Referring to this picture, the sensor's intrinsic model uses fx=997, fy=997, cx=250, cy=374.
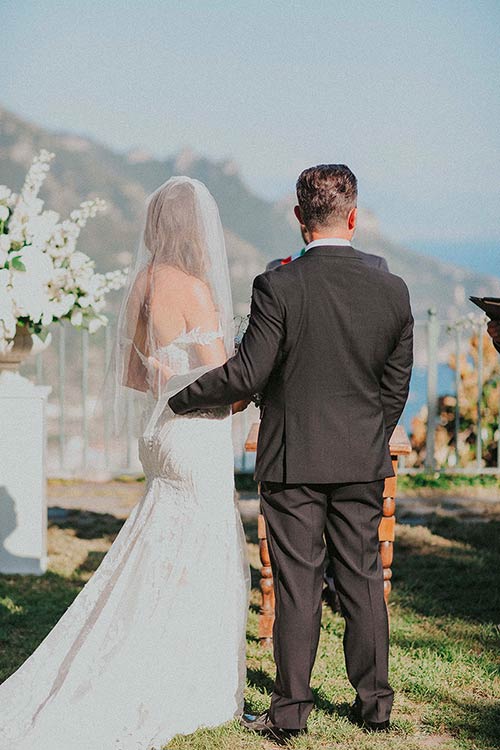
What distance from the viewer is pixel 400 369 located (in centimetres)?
324

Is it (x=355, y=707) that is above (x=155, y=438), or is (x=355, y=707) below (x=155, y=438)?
below

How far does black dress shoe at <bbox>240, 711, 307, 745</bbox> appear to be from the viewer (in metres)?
3.23

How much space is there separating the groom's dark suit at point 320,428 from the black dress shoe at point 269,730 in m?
0.04

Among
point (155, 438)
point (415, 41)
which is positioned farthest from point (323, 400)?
point (415, 41)

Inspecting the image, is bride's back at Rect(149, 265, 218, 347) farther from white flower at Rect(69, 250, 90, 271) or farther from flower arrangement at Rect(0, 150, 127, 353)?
white flower at Rect(69, 250, 90, 271)

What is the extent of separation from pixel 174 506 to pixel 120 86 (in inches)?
1503

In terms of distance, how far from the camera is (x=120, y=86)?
39.4 meters

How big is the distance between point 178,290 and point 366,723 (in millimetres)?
1579

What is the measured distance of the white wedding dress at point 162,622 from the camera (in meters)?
3.19

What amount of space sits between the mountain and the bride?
25743mm

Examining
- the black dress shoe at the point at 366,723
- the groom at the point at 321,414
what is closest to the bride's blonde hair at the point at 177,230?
the groom at the point at 321,414

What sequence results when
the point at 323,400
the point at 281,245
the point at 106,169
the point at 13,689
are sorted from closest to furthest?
the point at 323,400
the point at 13,689
the point at 281,245
the point at 106,169

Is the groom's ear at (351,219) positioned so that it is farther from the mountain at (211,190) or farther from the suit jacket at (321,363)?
the mountain at (211,190)

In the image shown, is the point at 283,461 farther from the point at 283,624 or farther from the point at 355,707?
the point at 355,707
